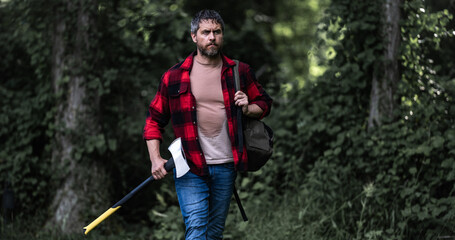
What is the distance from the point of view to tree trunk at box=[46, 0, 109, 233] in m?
5.98

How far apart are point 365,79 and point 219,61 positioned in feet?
9.26

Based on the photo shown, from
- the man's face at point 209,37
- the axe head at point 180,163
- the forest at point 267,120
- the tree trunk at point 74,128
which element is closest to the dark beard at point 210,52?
the man's face at point 209,37

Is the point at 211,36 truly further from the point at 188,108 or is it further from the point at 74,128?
the point at 74,128

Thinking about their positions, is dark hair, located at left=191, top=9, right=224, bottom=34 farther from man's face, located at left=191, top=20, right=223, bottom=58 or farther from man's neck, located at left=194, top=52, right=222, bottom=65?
man's neck, located at left=194, top=52, right=222, bottom=65

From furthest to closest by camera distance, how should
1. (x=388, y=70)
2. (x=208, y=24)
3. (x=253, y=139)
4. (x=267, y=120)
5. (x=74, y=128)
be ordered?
(x=267, y=120) < (x=74, y=128) < (x=388, y=70) < (x=253, y=139) < (x=208, y=24)

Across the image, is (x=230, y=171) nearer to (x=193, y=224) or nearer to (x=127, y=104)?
(x=193, y=224)

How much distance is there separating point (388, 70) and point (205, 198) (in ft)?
10.0

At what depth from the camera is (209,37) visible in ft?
11.1

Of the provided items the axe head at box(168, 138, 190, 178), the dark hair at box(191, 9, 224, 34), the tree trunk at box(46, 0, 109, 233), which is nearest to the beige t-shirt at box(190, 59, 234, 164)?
the axe head at box(168, 138, 190, 178)

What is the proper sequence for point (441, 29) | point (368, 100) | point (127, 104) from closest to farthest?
1. point (441, 29)
2. point (368, 100)
3. point (127, 104)

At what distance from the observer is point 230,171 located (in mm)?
3564

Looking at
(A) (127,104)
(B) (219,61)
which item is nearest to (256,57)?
(A) (127,104)

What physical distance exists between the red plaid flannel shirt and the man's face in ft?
0.52

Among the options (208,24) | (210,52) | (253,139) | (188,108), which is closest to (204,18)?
(208,24)
